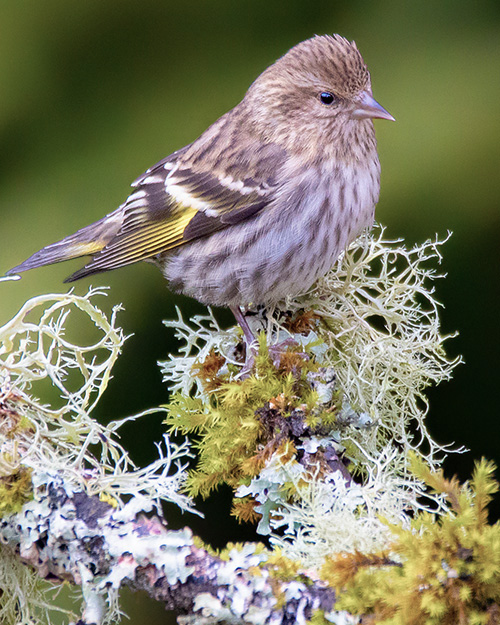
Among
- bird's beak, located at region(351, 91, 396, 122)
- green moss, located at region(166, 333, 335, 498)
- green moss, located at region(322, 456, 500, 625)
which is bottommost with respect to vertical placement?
green moss, located at region(166, 333, 335, 498)

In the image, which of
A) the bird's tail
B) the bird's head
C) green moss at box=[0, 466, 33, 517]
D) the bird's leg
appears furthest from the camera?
the bird's tail

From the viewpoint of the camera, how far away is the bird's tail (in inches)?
56.3

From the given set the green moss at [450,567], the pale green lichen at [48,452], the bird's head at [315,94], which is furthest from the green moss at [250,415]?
the bird's head at [315,94]

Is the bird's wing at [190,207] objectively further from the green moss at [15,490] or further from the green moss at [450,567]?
the green moss at [450,567]

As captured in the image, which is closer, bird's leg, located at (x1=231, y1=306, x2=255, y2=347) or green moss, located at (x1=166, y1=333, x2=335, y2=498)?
green moss, located at (x1=166, y1=333, x2=335, y2=498)

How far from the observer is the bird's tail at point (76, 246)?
56.3 inches

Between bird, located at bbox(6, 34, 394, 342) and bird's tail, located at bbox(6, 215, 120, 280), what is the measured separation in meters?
0.05

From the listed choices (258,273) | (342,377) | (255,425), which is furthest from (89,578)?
(258,273)

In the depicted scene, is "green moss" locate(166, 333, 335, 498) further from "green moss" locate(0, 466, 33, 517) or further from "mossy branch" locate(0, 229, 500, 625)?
"green moss" locate(0, 466, 33, 517)

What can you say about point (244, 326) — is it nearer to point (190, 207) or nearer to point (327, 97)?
point (190, 207)

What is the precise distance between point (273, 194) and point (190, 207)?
15 centimetres

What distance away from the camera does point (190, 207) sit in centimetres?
136

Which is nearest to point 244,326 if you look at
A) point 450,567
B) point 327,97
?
point 327,97

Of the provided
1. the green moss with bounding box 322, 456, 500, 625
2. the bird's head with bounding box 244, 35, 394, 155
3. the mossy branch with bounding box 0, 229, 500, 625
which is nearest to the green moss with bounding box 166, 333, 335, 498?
the mossy branch with bounding box 0, 229, 500, 625
